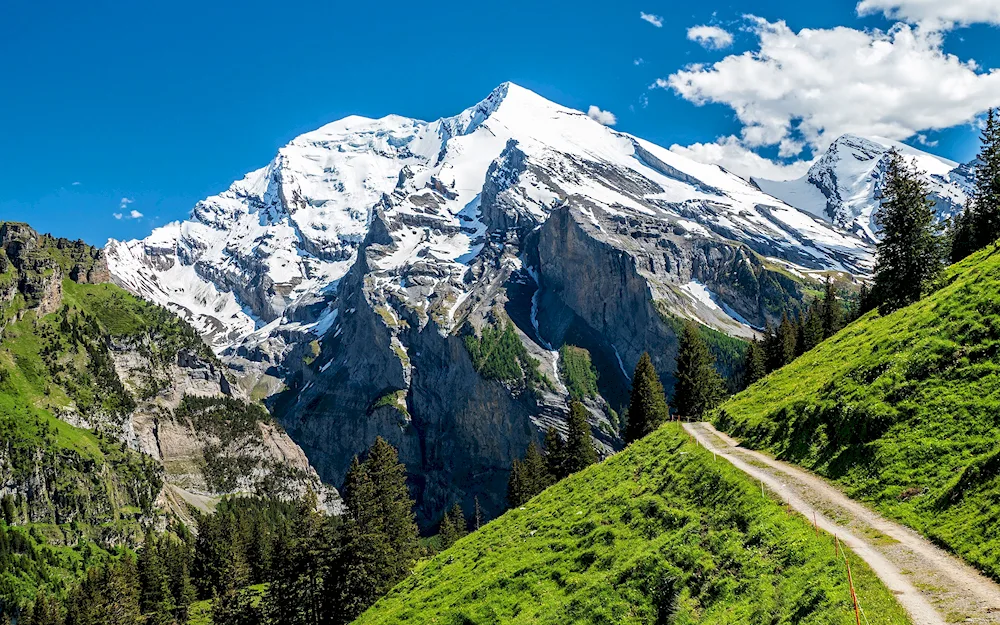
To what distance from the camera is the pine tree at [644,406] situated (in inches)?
3241

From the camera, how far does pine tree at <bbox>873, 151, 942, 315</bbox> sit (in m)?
49.6

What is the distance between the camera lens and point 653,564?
2391cm

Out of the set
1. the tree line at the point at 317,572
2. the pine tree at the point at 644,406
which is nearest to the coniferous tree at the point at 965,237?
the pine tree at the point at 644,406

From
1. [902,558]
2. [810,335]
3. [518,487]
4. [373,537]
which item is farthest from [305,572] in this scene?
[810,335]

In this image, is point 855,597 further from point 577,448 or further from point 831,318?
point 831,318

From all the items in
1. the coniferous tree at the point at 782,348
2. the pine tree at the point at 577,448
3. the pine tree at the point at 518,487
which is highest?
the coniferous tree at the point at 782,348

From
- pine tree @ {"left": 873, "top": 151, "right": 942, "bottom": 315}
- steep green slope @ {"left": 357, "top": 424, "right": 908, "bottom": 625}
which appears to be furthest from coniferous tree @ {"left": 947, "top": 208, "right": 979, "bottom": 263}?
steep green slope @ {"left": 357, "top": 424, "right": 908, "bottom": 625}

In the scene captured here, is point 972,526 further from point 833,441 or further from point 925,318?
point 925,318

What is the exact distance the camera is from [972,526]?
58.1ft

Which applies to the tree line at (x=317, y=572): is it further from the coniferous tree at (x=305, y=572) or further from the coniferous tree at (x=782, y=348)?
the coniferous tree at (x=782, y=348)

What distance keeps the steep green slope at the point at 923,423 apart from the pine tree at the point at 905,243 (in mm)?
15294

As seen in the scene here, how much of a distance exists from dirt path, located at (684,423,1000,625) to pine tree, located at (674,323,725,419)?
5444 cm

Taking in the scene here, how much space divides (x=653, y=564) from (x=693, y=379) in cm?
6089

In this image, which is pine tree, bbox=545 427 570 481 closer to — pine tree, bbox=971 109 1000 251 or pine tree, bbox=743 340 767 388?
pine tree, bbox=743 340 767 388
